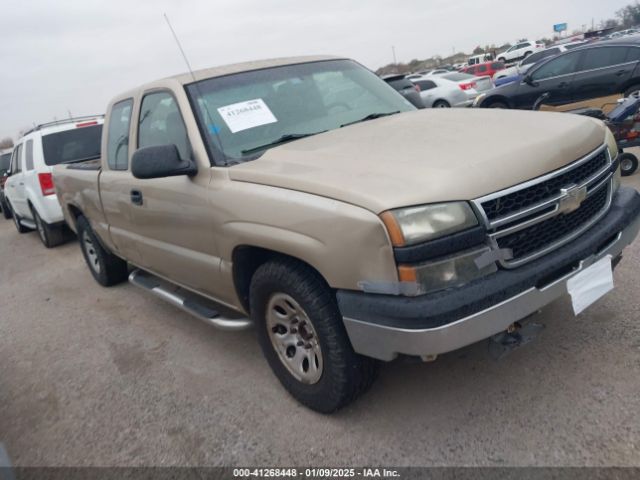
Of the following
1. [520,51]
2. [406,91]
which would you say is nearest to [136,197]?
[406,91]

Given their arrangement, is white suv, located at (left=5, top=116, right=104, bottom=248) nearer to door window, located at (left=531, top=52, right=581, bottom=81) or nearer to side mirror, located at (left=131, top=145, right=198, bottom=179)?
side mirror, located at (left=131, top=145, right=198, bottom=179)

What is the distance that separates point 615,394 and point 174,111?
2.95 metres

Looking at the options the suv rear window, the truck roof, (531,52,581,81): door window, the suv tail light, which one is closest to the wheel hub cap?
the truck roof

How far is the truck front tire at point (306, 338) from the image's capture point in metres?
2.47

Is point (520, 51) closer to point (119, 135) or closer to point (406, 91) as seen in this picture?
point (406, 91)

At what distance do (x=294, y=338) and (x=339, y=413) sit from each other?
0.46 metres

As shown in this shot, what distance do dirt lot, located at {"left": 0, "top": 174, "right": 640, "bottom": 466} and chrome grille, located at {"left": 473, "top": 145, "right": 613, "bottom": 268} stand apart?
0.81 m

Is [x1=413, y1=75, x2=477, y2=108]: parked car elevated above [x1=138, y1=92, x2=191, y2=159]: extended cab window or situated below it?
below

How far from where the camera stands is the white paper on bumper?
2.46 m

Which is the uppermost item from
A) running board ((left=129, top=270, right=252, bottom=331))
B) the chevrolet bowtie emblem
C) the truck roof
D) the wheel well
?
the truck roof

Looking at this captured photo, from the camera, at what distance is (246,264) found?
2.99 m

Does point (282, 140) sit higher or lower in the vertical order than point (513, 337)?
higher

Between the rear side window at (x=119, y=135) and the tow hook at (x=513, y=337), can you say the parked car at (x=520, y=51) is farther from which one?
the tow hook at (x=513, y=337)

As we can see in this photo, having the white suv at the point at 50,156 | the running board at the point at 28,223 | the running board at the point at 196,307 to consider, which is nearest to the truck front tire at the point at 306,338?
the running board at the point at 196,307
